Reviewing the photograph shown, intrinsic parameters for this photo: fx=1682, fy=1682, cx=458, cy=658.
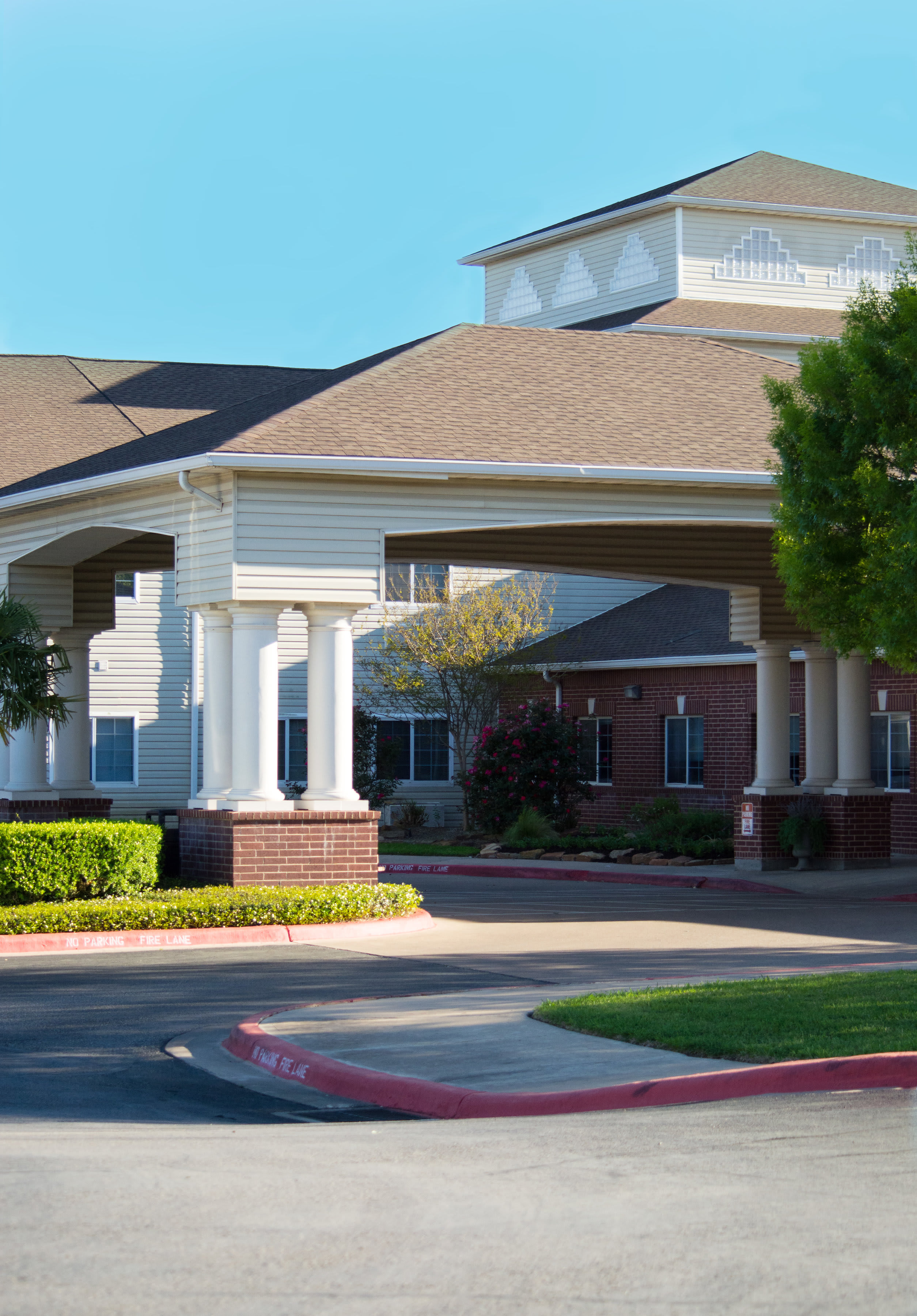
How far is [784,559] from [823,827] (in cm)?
1026

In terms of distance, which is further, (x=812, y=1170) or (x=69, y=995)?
(x=69, y=995)

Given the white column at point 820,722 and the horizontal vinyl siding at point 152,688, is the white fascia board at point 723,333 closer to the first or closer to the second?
the horizontal vinyl siding at point 152,688

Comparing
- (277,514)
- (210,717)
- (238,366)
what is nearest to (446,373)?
(277,514)

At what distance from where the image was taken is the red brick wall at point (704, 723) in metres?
26.7

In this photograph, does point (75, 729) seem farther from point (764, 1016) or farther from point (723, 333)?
point (723, 333)

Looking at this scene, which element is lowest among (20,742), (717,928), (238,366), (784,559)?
(717,928)

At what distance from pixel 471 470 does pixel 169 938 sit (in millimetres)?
5726

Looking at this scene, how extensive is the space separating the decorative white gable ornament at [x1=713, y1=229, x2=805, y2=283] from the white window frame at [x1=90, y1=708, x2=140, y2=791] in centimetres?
1615

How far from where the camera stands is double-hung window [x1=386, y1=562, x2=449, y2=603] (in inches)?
1384

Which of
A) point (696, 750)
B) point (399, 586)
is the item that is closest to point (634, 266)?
point (399, 586)

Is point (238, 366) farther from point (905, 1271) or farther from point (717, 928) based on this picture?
point (905, 1271)

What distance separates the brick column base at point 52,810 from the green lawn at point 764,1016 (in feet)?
38.8

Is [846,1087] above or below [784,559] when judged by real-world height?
below

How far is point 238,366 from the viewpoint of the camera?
1233 inches
